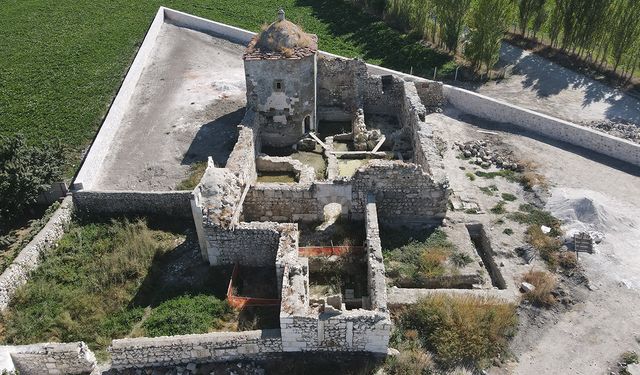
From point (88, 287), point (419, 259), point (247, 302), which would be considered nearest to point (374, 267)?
point (419, 259)

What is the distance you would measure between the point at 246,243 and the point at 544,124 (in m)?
14.5

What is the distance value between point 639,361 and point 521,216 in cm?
577

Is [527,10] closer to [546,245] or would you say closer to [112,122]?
[546,245]

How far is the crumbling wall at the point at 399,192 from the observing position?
15680mm

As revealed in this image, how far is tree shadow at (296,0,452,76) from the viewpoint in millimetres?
28797

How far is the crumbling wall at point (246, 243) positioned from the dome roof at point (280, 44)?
7.97 m

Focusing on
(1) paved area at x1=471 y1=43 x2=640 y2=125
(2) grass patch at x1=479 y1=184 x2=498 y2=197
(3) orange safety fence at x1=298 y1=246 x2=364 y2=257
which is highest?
(1) paved area at x1=471 y1=43 x2=640 y2=125

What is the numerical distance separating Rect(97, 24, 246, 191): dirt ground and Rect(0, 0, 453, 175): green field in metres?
1.70

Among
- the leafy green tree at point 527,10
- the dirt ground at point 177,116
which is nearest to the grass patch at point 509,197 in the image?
the dirt ground at point 177,116

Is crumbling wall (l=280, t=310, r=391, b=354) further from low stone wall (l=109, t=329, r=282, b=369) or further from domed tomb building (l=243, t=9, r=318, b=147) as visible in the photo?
domed tomb building (l=243, t=9, r=318, b=147)

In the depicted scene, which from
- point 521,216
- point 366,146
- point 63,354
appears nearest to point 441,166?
point 521,216

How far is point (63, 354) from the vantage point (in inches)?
453

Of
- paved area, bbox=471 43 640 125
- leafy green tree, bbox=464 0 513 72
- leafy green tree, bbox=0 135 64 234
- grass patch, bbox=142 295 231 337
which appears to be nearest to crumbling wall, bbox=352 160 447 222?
grass patch, bbox=142 295 231 337

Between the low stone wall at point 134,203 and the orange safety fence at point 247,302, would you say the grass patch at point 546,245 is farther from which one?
the low stone wall at point 134,203
